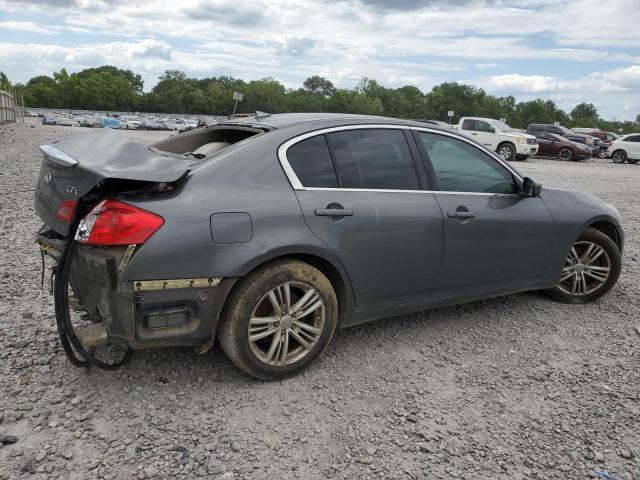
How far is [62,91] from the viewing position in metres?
132

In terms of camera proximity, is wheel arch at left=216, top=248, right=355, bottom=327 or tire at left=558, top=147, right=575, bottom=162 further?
tire at left=558, top=147, right=575, bottom=162

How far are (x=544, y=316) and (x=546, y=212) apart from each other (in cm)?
89

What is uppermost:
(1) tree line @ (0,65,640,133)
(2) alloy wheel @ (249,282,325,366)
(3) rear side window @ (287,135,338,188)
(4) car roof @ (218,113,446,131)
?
(1) tree line @ (0,65,640,133)

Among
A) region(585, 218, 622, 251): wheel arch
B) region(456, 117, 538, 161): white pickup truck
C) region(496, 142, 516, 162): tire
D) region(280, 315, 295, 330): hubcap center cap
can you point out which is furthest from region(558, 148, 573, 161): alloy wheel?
region(280, 315, 295, 330): hubcap center cap

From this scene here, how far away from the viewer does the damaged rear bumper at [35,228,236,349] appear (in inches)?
109

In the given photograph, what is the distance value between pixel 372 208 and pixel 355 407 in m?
1.23

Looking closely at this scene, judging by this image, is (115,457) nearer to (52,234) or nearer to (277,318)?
(277,318)

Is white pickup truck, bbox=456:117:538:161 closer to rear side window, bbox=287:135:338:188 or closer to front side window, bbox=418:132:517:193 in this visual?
front side window, bbox=418:132:517:193

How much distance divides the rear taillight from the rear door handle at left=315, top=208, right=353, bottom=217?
135cm

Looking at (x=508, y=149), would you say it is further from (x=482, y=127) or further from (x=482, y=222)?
(x=482, y=222)

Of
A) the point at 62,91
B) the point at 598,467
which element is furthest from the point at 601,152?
the point at 62,91

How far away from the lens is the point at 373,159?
3.63 metres

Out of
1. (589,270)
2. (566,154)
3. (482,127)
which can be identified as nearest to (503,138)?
(482,127)

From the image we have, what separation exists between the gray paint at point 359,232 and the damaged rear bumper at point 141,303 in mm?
50
